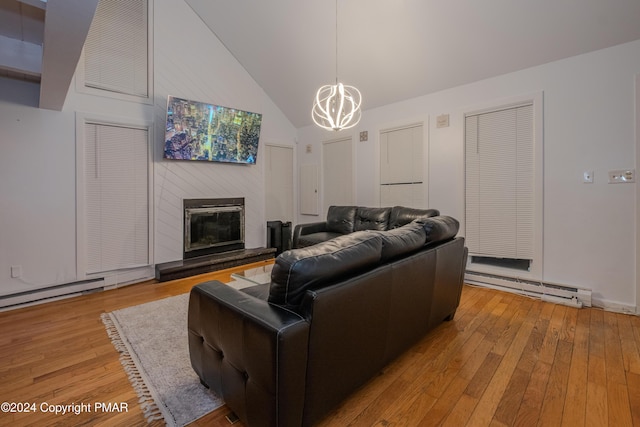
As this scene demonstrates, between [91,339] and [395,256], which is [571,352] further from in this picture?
[91,339]

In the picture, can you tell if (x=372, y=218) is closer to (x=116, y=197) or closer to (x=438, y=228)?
(x=438, y=228)

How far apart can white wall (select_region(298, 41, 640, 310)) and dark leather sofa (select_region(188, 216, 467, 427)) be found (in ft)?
7.46

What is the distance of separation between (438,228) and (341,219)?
8.37 ft

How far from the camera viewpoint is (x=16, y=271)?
3.00 metres

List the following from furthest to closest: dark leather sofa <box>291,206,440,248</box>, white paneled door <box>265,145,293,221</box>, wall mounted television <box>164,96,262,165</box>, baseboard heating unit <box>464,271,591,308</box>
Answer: white paneled door <box>265,145,293,221</box> < dark leather sofa <box>291,206,440,248</box> < wall mounted television <box>164,96,262,165</box> < baseboard heating unit <box>464,271,591,308</box>

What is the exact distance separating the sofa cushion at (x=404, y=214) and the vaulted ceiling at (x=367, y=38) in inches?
65.1

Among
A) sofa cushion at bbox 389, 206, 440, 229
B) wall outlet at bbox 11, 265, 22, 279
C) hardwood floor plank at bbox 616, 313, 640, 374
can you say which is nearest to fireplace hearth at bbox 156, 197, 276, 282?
wall outlet at bbox 11, 265, 22, 279

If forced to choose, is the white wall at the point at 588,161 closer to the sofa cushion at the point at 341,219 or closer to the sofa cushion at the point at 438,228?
the sofa cushion at the point at 438,228

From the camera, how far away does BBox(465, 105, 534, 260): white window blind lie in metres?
3.26

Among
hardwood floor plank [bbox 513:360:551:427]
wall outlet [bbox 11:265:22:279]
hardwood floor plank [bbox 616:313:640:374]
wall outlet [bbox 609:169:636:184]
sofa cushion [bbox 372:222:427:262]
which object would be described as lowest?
hardwood floor plank [bbox 513:360:551:427]

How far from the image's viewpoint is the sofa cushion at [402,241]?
5.45ft

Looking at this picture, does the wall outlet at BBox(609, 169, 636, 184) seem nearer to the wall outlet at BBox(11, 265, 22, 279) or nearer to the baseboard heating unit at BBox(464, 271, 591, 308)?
the baseboard heating unit at BBox(464, 271, 591, 308)

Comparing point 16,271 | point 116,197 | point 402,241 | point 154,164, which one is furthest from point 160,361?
point 154,164

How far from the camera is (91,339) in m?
2.24
